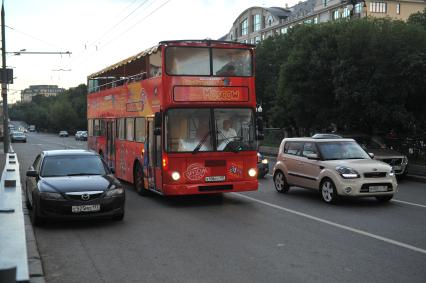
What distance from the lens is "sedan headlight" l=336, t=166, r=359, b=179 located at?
1257 centimetres

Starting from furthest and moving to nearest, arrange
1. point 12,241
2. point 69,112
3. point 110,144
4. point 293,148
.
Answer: point 69,112 < point 110,144 < point 293,148 < point 12,241

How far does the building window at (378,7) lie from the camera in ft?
270

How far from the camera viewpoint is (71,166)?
1111 cm

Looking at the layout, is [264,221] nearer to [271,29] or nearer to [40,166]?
[40,166]

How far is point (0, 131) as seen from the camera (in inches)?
2495

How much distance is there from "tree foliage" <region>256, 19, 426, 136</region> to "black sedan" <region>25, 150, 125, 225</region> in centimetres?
1533

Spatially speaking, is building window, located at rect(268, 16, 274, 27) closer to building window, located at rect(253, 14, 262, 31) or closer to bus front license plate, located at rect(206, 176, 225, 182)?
building window, located at rect(253, 14, 262, 31)

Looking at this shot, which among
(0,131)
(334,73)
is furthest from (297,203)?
(0,131)

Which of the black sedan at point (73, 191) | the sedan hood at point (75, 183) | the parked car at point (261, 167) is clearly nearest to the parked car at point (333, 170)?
the parked car at point (261, 167)

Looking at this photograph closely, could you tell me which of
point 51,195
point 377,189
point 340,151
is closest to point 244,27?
point 340,151

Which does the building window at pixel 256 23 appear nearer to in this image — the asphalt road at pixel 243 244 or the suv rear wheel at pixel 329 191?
the suv rear wheel at pixel 329 191

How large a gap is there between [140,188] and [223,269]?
8.10 metres

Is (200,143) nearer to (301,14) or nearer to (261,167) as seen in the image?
(261,167)

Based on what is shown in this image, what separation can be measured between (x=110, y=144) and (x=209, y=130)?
6505 mm
